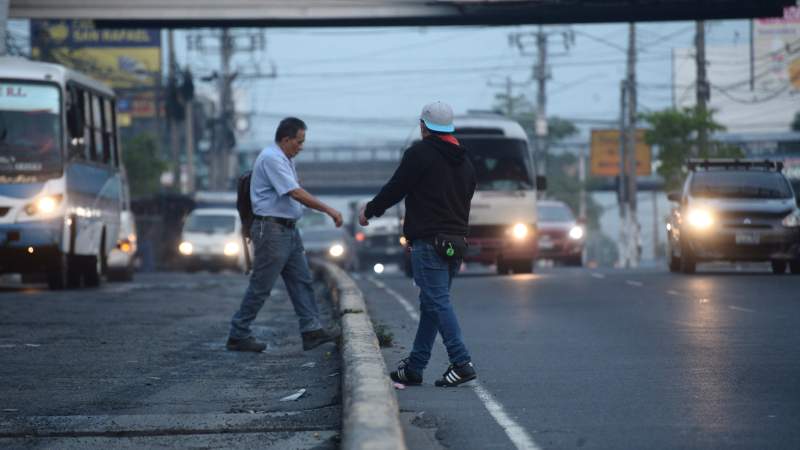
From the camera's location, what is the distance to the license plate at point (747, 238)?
86.7 ft

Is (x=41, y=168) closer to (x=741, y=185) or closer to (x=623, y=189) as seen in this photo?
(x=741, y=185)

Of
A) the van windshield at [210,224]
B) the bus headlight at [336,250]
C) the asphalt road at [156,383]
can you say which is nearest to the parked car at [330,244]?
the bus headlight at [336,250]

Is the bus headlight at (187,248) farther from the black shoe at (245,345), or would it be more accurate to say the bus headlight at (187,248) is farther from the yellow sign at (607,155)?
the yellow sign at (607,155)

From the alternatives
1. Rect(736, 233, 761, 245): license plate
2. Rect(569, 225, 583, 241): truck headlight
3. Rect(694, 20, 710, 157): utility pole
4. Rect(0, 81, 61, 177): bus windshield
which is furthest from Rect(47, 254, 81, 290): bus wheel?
Rect(694, 20, 710, 157): utility pole

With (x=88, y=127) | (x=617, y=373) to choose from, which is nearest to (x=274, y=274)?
(x=617, y=373)

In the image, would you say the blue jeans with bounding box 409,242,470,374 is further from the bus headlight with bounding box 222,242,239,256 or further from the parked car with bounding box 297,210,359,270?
the bus headlight with bounding box 222,242,239,256

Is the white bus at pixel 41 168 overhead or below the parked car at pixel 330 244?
overhead

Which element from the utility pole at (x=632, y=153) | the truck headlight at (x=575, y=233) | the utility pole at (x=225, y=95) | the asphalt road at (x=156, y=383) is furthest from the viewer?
the utility pole at (x=225, y=95)

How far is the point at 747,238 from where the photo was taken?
26500 millimetres

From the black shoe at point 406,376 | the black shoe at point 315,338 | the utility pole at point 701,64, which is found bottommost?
the black shoe at point 315,338

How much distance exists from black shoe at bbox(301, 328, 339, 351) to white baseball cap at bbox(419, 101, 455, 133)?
139 inches

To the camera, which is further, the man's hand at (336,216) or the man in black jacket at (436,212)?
the man's hand at (336,216)

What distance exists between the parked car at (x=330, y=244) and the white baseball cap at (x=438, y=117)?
3297cm

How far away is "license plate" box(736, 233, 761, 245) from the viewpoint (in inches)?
1041
